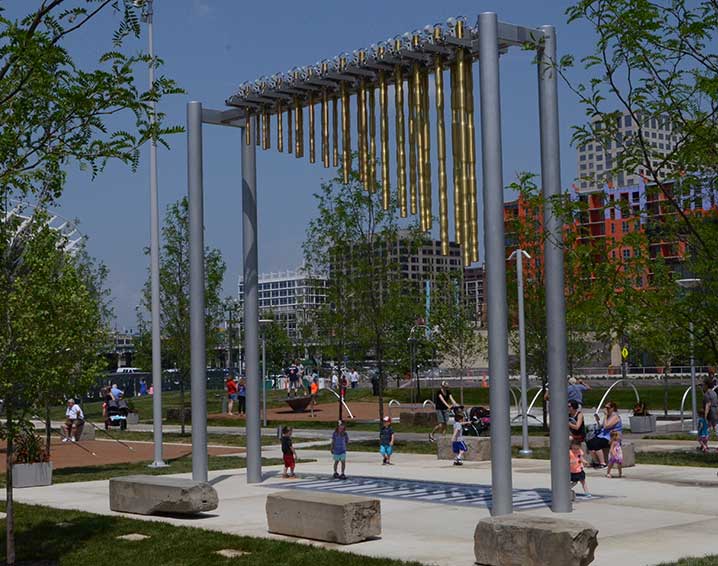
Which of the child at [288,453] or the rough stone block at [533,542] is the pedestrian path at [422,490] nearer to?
the child at [288,453]

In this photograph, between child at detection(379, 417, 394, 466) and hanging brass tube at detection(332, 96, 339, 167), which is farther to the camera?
child at detection(379, 417, 394, 466)

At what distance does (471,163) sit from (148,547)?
732 cm

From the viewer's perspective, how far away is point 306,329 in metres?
38.8

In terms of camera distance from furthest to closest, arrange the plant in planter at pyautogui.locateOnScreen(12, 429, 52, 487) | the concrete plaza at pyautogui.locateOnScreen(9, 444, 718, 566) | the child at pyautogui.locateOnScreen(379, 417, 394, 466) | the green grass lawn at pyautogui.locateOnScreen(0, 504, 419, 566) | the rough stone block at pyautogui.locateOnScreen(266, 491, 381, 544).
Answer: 1. the child at pyautogui.locateOnScreen(379, 417, 394, 466)
2. the plant in planter at pyautogui.locateOnScreen(12, 429, 52, 487)
3. the rough stone block at pyautogui.locateOnScreen(266, 491, 381, 544)
4. the concrete plaza at pyautogui.locateOnScreen(9, 444, 718, 566)
5. the green grass lawn at pyautogui.locateOnScreen(0, 504, 419, 566)

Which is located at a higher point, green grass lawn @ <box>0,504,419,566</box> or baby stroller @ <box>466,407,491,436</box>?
baby stroller @ <box>466,407,491,436</box>

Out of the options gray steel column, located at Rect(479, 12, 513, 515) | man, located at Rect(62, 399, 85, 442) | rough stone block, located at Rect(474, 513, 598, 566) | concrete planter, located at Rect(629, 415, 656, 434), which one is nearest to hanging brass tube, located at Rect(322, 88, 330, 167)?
gray steel column, located at Rect(479, 12, 513, 515)

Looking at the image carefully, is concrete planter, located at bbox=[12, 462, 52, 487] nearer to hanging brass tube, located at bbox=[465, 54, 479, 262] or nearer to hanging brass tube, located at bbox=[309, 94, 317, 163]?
hanging brass tube, located at bbox=[309, 94, 317, 163]

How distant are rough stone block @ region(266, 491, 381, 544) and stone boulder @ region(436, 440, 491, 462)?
12.5 metres

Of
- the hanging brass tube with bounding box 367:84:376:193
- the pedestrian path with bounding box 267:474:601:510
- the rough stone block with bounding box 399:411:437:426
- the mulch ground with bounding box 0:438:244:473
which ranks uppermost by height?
the hanging brass tube with bounding box 367:84:376:193

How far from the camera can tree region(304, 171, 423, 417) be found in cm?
3250

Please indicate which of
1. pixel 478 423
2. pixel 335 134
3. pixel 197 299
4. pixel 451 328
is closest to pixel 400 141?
pixel 335 134

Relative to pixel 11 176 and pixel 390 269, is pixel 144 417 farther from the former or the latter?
pixel 11 176

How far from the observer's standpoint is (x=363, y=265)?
32.8 meters

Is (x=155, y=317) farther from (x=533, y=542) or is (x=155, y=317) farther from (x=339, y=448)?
(x=533, y=542)
